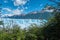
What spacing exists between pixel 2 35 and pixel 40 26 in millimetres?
981

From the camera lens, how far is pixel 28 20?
6441mm

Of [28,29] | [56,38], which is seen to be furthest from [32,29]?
[56,38]

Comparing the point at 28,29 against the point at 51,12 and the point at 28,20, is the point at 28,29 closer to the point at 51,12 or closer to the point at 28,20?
the point at 28,20

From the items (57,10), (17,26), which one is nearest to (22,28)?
(17,26)

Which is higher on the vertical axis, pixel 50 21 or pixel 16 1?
pixel 16 1

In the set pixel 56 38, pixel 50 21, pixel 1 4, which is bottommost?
pixel 56 38

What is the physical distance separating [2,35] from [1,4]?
0.77 m

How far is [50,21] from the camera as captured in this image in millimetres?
6438

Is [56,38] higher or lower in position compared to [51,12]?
lower

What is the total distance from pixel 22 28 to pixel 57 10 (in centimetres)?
94

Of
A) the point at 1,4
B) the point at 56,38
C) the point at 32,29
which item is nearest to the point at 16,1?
the point at 1,4

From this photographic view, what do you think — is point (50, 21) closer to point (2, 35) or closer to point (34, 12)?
point (34, 12)

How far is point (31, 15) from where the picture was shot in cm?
651

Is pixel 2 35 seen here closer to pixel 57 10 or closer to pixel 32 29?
pixel 32 29
